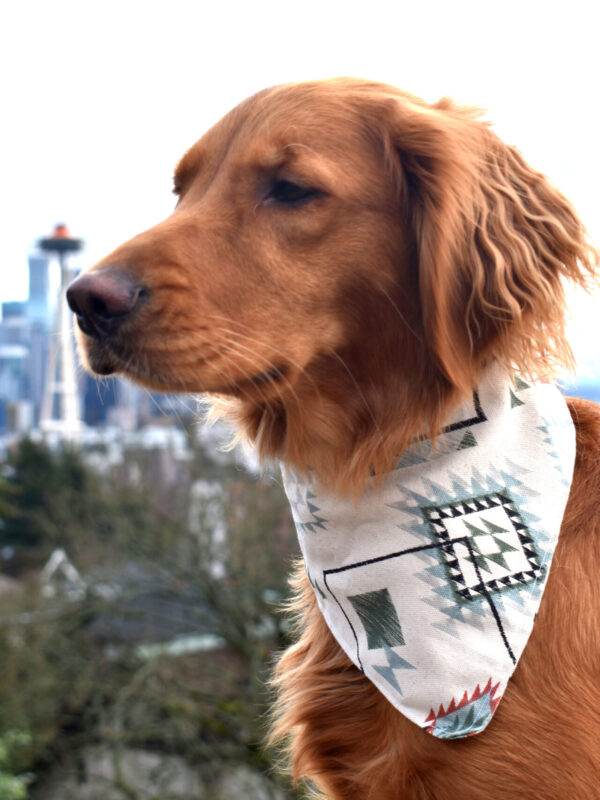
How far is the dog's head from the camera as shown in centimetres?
216

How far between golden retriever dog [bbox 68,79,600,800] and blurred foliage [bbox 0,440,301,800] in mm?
15551

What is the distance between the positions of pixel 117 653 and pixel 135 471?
722cm

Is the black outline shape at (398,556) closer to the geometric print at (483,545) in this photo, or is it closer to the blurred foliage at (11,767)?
the geometric print at (483,545)

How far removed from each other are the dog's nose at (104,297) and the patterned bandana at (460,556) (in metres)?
0.85

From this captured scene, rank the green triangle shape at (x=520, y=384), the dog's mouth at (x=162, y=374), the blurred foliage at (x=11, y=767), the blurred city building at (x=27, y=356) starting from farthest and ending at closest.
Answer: the blurred city building at (x=27, y=356) < the blurred foliage at (x=11, y=767) < the green triangle shape at (x=520, y=384) < the dog's mouth at (x=162, y=374)

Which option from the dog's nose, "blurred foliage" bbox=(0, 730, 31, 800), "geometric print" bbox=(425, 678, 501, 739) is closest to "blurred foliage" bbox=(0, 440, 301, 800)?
"blurred foliage" bbox=(0, 730, 31, 800)

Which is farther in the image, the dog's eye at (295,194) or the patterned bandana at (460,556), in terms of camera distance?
the dog's eye at (295,194)

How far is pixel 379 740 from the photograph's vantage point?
90.7 inches

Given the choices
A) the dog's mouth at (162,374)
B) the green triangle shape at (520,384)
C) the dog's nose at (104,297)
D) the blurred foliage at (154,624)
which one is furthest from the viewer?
the blurred foliage at (154,624)

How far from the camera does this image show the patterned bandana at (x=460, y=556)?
7.00 ft

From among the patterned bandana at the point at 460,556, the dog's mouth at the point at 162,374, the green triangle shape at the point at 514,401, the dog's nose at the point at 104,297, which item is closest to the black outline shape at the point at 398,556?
the patterned bandana at the point at 460,556

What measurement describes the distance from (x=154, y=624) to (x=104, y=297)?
25.3m

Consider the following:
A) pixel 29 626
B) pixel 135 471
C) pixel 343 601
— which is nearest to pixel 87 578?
pixel 29 626

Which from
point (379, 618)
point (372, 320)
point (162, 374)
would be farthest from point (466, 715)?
point (162, 374)
